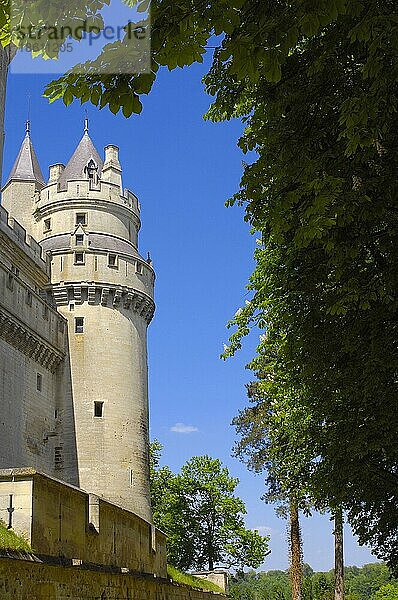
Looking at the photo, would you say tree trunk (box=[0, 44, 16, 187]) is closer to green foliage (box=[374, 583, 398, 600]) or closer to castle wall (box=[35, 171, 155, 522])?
castle wall (box=[35, 171, 155, 522])

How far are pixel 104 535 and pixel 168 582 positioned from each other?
6352 millimetres

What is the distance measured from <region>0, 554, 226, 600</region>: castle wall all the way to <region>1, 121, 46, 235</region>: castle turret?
21.6 m

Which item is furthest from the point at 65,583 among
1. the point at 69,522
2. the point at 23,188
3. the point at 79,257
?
the point at 23,188

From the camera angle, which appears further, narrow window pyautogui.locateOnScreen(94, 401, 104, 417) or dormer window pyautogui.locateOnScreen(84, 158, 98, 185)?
dormer window pyautogui.locateOnScreen(84, 158, 98, 185)

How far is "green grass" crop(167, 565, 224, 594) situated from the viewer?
80.0 feet

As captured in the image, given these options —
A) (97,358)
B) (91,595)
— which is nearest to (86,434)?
(97,358)

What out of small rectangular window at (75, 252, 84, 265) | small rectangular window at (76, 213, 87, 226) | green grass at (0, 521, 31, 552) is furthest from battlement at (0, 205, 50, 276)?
green grass at (0, 521, 31, 552)

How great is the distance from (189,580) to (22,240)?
14.1 metres

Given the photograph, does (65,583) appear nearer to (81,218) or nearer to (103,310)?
(103,310)

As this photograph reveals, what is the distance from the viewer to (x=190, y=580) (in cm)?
2745

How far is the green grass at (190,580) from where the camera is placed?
24.4 metres

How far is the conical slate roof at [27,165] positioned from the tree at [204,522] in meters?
19.7

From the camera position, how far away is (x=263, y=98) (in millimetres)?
11812

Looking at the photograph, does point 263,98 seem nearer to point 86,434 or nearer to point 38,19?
point 38,19
